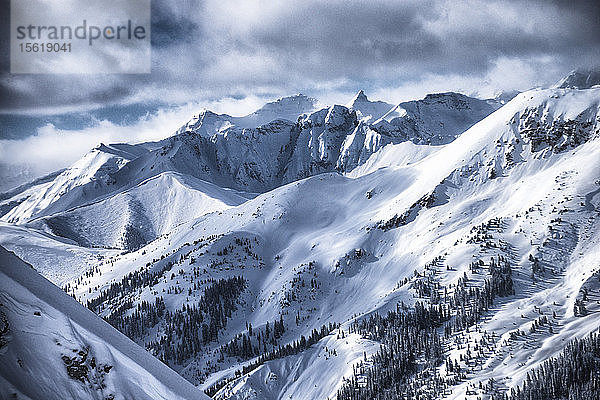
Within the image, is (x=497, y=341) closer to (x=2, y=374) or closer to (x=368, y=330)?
(x=368, y=330)

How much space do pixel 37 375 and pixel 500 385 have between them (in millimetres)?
153833

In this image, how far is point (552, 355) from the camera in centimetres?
15188

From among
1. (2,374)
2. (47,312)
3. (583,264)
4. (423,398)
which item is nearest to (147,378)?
(47,312)

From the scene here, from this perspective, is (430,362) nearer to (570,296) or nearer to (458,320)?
(458,320)

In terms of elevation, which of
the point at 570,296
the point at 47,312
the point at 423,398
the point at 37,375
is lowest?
the point at 423,398

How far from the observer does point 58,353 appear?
2608cm

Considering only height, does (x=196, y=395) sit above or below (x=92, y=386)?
below

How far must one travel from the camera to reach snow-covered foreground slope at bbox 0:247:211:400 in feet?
77.2

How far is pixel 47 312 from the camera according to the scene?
2842 centimetres

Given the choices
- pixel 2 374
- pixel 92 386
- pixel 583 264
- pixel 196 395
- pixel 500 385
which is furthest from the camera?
pixel 583 264

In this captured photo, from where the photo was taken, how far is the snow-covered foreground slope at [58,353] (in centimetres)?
2352

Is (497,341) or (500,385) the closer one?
(500,385)

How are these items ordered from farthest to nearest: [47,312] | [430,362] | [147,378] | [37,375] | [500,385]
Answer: [430,362], [500,385], [147,378], [47,312], [37,375]

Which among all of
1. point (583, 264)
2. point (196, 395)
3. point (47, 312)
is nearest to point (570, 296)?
point (583, 264)
